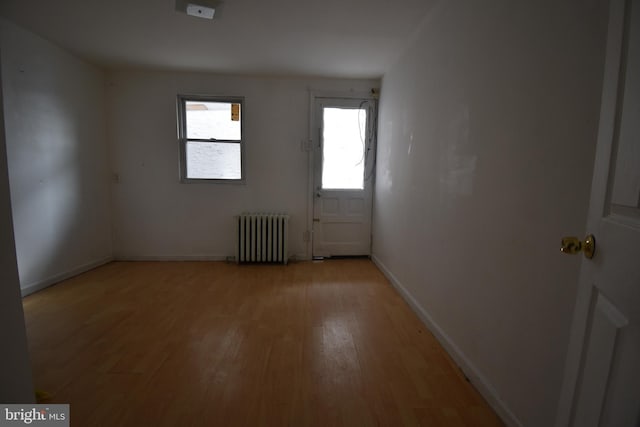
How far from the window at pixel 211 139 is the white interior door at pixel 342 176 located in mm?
1102

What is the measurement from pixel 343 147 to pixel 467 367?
300cm

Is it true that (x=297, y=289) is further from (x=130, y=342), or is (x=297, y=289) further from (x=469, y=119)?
(x=469, y=119)

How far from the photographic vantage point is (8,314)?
3.08 ft

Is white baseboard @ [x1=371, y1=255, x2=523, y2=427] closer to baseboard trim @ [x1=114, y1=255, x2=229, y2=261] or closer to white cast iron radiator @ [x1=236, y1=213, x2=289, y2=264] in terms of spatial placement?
white cast iron radiator @ [x1=236, y1=213, x2=289, y2=264]

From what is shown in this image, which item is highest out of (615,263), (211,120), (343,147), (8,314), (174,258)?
(211,120)

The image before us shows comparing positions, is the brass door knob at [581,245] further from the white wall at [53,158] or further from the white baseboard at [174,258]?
the white wall at [53,158]

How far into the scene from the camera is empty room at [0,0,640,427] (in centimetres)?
94

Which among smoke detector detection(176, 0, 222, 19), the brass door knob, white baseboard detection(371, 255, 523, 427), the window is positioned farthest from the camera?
the window

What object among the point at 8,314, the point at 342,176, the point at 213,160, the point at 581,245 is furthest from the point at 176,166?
the point at 581,245

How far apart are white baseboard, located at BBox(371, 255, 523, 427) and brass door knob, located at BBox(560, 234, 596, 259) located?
98 cm

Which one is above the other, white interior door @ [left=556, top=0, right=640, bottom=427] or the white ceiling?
the white ceiling

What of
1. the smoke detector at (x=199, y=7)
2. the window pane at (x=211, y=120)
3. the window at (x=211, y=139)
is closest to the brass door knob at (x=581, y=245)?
the smoke detector at (x=199, y=7)

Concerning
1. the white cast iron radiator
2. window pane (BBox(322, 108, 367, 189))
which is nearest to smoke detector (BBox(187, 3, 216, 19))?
window pane (BBox(322, 108, 367, 189))

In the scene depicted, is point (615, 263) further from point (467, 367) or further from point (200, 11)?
point (200, 11)
